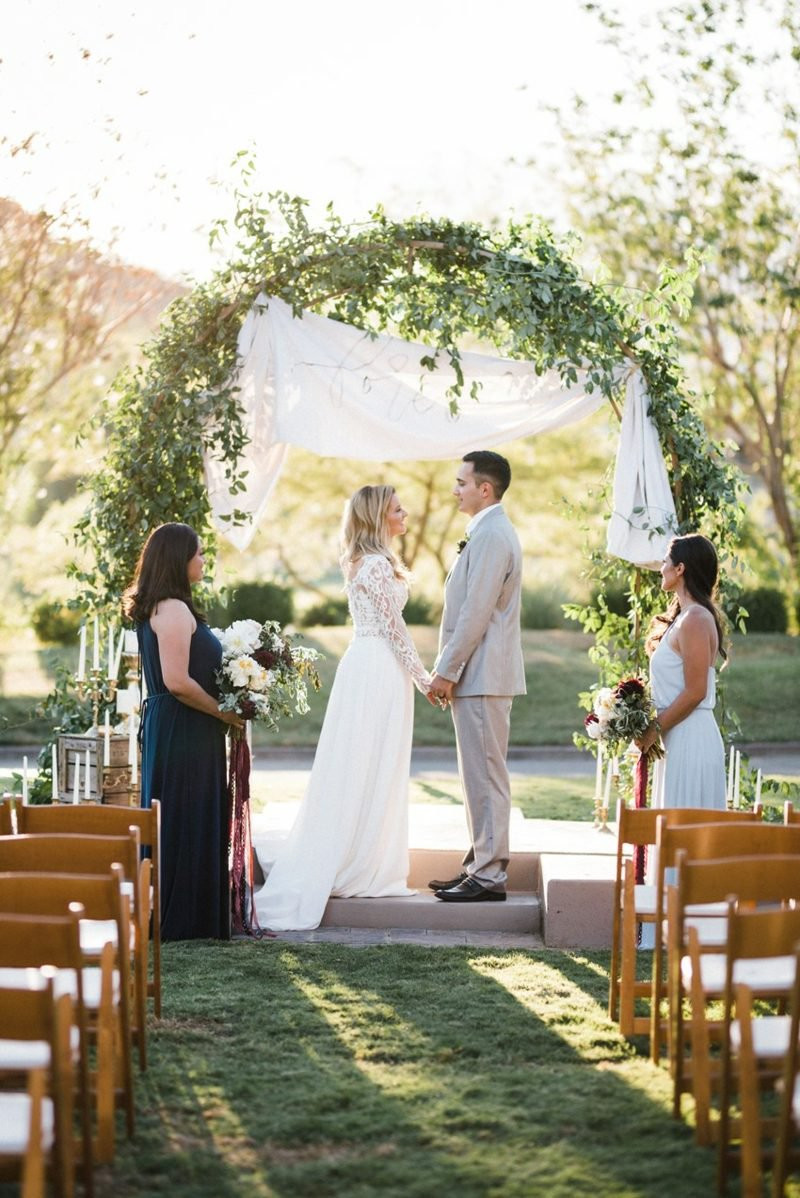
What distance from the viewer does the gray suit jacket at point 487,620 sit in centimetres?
699

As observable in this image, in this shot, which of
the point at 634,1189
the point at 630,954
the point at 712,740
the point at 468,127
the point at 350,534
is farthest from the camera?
the point at 468,127

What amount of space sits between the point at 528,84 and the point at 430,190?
423 cm

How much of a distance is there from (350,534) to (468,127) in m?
14.7

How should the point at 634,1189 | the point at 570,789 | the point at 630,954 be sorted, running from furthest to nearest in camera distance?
the point at 570,789
the point at 630,954
the point at 634,1189

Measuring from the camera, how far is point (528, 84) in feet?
58.5

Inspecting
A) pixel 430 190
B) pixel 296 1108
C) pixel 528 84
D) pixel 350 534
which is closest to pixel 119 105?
pixel 528 84

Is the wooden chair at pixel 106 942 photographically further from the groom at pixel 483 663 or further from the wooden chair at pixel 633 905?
the groom at pixel 483 663

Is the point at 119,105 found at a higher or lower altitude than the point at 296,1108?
higher

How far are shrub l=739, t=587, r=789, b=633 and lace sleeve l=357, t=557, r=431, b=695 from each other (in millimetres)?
13225

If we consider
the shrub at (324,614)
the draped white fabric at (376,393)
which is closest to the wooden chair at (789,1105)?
the draped white fabric at (376,393)

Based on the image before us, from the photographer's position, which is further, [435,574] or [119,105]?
[435,574]

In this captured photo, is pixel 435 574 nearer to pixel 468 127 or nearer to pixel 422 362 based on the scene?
pixel 468 127

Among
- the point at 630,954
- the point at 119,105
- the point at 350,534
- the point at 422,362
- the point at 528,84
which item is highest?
the point at 528,84

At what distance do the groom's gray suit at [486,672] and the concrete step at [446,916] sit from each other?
0.53 feet
